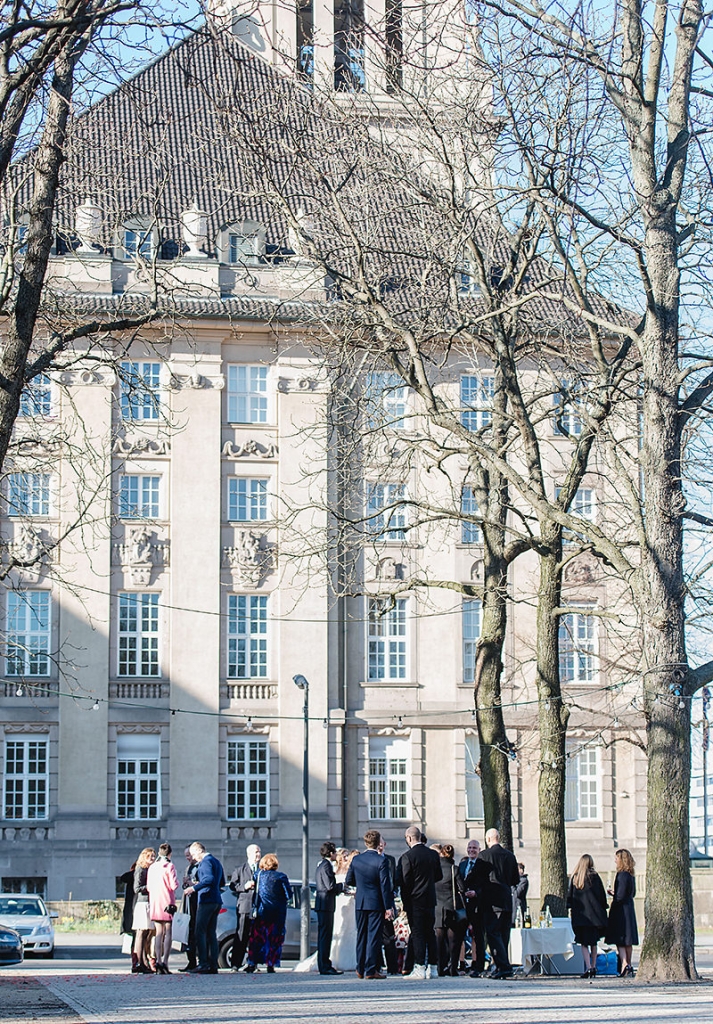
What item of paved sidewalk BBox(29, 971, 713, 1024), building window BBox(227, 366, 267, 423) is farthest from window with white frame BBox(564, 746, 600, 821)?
paved sidewalk BBox(29, 971, 713, 1024)

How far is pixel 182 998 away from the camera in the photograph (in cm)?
1602

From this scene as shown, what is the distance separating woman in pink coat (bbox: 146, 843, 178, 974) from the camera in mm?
21203

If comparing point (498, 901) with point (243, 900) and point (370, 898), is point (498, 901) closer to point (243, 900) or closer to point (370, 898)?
point (370, 898)

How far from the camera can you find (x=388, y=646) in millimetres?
48344

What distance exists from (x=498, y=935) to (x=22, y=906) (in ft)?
50.2

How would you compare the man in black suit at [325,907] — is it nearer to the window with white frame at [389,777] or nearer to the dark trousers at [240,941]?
the dark trousers at [240,941]

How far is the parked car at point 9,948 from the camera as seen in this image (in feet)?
87.2

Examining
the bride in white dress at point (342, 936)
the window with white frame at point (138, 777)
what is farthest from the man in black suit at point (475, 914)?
the window with white frame at point (138, 777)

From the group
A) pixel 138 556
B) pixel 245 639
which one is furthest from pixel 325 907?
pixel 138 556

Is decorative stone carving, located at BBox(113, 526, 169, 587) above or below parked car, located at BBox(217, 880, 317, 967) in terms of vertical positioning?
above

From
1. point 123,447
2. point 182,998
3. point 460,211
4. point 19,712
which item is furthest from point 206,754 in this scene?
point 182,998

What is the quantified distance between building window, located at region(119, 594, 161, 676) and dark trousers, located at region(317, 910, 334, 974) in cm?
2593

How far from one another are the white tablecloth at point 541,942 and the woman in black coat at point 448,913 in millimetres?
918

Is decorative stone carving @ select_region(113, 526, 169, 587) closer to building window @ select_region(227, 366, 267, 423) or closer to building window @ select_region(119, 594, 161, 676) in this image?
building window @ select_region(119, 594, 161, 676)
